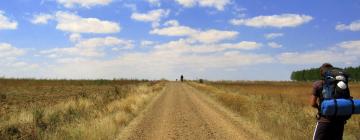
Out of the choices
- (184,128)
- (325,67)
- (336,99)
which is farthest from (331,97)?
(184,128)

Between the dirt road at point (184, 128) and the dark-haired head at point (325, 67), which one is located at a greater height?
the dark-haired head at point (325, 67)

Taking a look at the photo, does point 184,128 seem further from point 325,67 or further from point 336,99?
point 336,99

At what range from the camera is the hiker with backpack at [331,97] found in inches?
290

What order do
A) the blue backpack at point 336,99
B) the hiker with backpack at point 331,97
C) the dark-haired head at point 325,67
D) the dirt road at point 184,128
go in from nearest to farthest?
the blue backpack at point 336,99 < the hiker with backpack at point 331,97 < the dark-haired head at point 325,67 < the dirt road at point 184,128

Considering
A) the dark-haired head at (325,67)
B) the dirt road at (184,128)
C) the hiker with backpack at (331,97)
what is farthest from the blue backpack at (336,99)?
the dirt road at (184,128)

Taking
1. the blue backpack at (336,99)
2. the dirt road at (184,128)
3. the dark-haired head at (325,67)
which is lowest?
the dirt road at (184,128)

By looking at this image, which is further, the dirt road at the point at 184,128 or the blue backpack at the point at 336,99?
the dirt road at the point at 184,128

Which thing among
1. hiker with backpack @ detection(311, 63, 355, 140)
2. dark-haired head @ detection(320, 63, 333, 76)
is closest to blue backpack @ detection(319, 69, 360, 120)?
hiker with backpack @ detection(311, 63, 355, 140)

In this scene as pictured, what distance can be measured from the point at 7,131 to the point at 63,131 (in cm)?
151

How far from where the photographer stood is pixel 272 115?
18.0 meters

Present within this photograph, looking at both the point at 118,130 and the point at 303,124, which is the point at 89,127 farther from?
the point at 303,124

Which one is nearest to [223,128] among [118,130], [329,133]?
[118,130]

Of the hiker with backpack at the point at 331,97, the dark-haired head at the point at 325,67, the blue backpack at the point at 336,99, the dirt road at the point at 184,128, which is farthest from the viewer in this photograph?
the dirt road at the point at 184,128

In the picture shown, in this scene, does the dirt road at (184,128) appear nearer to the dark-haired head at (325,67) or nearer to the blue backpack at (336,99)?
the dark-haired head at (325,67)
